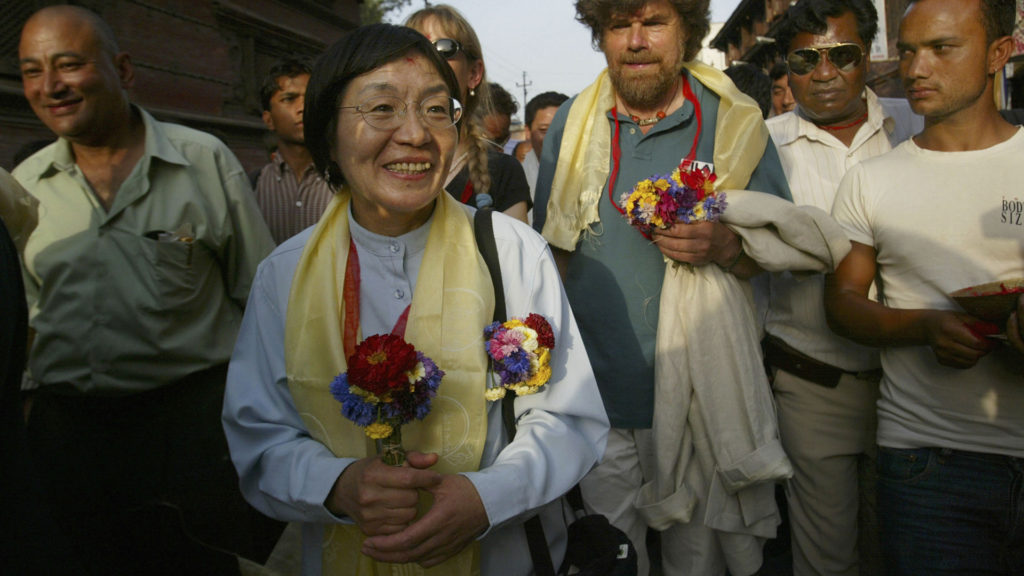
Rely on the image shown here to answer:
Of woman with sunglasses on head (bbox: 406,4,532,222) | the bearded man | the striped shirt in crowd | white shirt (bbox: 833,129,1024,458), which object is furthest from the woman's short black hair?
the striped shirt in crowd

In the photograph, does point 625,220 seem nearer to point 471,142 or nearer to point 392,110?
point 471,142

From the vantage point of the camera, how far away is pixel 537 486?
164cm

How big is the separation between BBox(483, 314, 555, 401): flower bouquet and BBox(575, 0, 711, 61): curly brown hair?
175 cm

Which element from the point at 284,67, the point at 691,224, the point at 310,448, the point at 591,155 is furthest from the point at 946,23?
the point at 284,67

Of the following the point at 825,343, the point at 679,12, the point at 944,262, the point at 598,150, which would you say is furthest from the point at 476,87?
the point at 944,262

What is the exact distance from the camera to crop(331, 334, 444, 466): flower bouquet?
1.48 metres

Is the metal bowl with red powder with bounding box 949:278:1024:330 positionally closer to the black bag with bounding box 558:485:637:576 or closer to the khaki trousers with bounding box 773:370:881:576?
the khaki trousers with bounding box 773:370:881:576

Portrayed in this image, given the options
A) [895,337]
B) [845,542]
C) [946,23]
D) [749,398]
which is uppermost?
[946,23]

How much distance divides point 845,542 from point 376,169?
2668 millimetres

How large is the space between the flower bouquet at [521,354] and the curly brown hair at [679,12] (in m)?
1.75

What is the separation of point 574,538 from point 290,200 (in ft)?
11.0

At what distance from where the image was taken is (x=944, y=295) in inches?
91.2

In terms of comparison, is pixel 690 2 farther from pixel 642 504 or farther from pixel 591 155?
pixel 642 504

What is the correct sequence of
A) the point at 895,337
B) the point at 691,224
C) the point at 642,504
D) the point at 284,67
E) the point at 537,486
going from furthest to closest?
the point at 284,67 < the point at 642,504 < the point at 691,224 < the point at 895,337 < the point at 537,486
